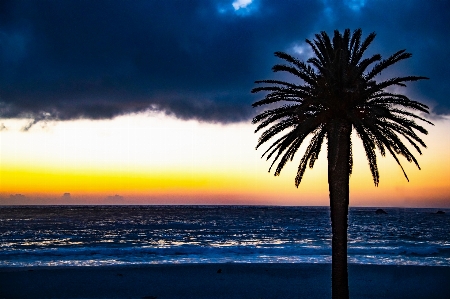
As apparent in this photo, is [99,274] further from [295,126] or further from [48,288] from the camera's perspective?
[295,126]

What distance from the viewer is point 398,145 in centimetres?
Answer: 1205

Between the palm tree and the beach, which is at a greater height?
the palm tree

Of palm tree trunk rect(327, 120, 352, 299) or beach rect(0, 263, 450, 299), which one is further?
beach rect(0, 263, 450, 299)

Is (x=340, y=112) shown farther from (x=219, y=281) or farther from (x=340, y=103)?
(x=219, y=281)

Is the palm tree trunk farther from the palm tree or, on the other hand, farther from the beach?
the beach

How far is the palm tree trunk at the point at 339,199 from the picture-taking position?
10.9m

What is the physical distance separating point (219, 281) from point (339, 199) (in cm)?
1051

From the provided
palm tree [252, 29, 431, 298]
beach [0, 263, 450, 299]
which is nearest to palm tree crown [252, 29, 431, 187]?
palm tree [252, 29, 431, 298]

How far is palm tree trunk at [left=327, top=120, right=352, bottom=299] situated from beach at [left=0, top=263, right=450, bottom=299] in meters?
6.44

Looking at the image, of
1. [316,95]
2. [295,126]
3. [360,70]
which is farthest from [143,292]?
[360,70]

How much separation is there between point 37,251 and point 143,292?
18.4m

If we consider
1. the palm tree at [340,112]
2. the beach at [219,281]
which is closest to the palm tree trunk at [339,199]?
the palm tree at [340,112]

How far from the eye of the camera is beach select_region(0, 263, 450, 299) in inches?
673

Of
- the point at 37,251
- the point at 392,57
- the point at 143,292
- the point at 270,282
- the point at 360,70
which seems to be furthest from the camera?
the point at 37,251
